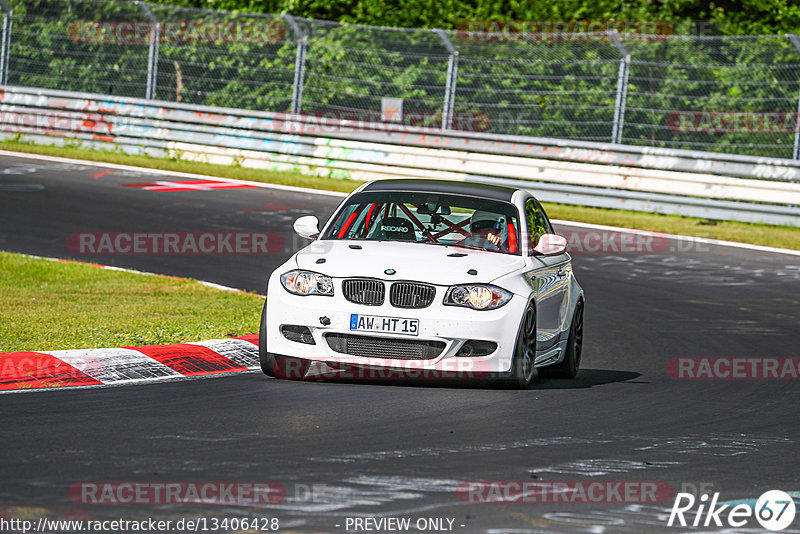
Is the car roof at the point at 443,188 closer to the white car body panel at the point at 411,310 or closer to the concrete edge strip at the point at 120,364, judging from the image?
the white car body panel at the point at 411,310

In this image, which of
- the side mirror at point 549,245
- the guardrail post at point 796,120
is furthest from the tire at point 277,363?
the guardrail post at point 796,120

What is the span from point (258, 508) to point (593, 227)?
15386 millimetres

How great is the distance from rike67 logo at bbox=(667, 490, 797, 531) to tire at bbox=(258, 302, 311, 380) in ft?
11.7

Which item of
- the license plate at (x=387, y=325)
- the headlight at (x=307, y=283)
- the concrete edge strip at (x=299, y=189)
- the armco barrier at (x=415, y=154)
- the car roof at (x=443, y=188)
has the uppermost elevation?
the car roof at (x=443, y=188)

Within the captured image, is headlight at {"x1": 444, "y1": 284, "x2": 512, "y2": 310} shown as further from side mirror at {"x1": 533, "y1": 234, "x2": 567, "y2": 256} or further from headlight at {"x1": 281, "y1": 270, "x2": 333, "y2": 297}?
side mirror at {"x1": 533, "y1": 234, "x2": 567, "y2": 256}

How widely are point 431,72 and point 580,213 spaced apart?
391cm

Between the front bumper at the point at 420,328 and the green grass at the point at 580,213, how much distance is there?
11.4m

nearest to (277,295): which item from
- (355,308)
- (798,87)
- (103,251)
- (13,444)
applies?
(355,308)

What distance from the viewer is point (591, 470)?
21.8ft

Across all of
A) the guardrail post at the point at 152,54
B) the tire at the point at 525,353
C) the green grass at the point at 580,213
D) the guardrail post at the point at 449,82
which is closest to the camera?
the tire at the point at 525,353

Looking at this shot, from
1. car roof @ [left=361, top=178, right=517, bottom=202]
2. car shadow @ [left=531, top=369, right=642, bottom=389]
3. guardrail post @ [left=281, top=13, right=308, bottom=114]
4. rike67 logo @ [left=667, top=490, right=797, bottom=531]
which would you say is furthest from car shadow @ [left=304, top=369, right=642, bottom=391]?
guardrail post @ [left=281, top=13, right=308, bottom=114]

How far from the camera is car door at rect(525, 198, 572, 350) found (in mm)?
9617

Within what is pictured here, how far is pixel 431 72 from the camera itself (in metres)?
23.9

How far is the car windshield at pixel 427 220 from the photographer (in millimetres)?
9930
